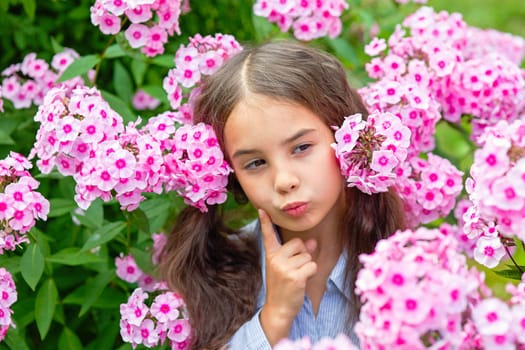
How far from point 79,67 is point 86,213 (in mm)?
556

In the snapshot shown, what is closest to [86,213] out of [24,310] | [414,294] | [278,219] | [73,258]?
[73,258]

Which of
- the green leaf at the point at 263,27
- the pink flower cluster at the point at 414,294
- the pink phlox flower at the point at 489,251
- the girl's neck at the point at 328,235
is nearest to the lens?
the pink flower cluster at the point at 414,294

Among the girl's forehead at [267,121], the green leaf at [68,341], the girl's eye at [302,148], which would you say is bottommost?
the green leaf at [68,341]

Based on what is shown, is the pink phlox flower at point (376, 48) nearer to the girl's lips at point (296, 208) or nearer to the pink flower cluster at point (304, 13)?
the pink flower cluster at point (304, 13)

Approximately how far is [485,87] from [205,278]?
1136mm

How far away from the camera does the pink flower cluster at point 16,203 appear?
7.99 ft

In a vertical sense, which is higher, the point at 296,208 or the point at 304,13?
the point at 304,13

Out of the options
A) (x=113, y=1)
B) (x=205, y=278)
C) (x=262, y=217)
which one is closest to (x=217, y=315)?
(x=205, y=278)

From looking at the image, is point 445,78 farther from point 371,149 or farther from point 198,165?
point 198,165

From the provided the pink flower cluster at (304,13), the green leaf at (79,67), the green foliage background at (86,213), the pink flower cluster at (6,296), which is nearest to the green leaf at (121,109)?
the green foliage background at (86,213)

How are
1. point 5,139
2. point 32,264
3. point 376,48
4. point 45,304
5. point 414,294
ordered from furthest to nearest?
1. point 376,48
2. point 5,139
3. point 45,304
4. point 32,264
5. point 414,294

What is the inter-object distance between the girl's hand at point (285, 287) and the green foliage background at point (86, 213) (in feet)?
1.63

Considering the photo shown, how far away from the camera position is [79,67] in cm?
314

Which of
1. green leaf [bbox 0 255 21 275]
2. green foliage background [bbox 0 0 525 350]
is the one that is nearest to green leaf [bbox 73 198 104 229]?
green foliage background [bbox 0 0 525 350]
